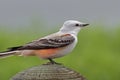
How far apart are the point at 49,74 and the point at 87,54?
3560 mm

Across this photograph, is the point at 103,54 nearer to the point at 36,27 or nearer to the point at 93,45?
the point at 93,45

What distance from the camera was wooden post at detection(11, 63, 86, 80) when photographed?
5.16 metres

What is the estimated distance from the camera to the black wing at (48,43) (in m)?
5.63

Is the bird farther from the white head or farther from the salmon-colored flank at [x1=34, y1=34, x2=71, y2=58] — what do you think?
the white head

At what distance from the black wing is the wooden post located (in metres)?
0.41

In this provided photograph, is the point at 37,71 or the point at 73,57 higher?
the point at 37,71

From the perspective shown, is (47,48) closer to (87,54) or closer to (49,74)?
(49,74)

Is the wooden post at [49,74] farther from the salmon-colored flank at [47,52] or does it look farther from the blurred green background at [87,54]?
the blurred green background at [87,54]

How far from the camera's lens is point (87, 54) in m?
8.70

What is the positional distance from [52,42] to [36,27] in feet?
12.1

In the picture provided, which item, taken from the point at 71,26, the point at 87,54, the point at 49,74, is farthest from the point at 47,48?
the point at 87,54

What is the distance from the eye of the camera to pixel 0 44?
365 inches

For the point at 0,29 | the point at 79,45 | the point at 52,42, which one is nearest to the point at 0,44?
the point at 0,29

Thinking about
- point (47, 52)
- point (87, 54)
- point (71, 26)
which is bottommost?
point (87, 54)
